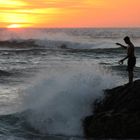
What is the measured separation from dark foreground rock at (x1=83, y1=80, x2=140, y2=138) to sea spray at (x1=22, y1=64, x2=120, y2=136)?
1.76 feet

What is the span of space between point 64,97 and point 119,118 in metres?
2.60

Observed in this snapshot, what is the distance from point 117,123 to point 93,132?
72 cm

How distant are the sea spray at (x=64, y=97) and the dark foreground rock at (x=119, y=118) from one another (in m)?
0.53

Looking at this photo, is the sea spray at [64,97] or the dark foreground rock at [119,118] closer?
the dark foreground rock at [119,118]

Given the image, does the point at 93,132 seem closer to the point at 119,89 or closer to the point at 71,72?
the point at 119,89

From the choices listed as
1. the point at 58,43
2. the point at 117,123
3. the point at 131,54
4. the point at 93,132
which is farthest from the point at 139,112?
the point at 58,43

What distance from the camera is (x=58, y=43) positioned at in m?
55.0

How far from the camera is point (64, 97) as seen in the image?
483 inches

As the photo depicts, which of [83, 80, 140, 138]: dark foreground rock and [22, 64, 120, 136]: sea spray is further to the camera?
[22, 64, 120, 136]: sea spray

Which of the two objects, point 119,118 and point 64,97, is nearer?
point 119,118

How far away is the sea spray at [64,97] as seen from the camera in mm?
11344

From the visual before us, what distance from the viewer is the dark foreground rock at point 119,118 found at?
395 inches

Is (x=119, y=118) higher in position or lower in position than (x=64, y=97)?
lower

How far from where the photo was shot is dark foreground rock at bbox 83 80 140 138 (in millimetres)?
10039
